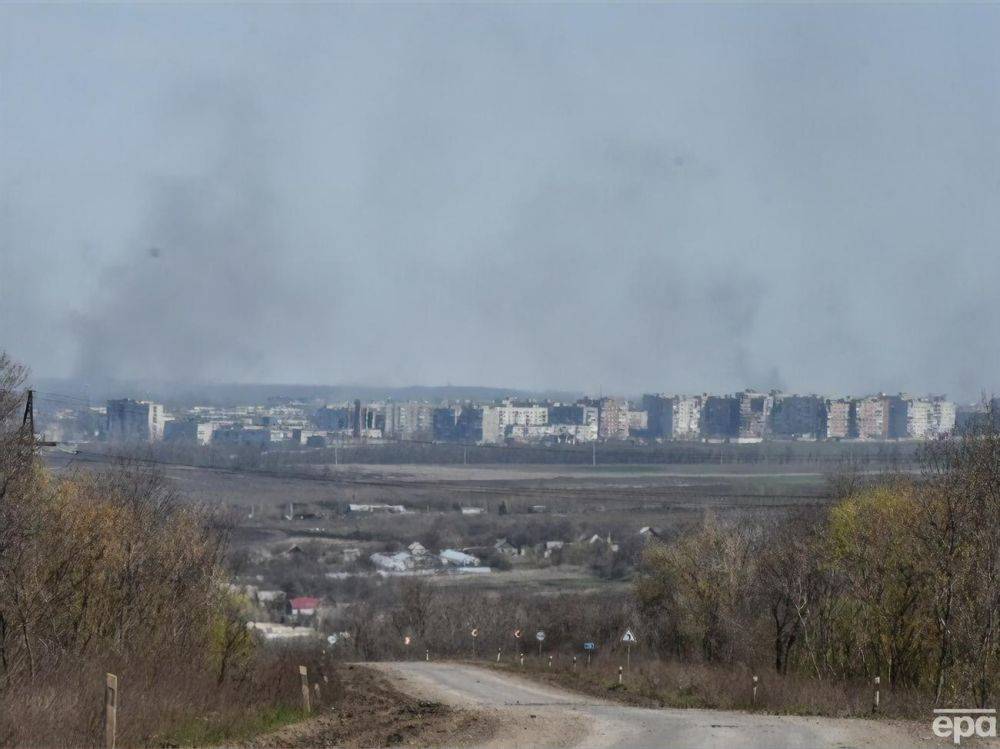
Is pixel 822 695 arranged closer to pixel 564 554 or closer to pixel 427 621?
pixel 427 621

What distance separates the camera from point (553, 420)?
17188 cm

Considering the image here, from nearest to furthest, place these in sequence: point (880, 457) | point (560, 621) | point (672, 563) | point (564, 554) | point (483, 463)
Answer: point (672, 563) < point (560, 621) < point (880, 457) < point (564, 554) < point (483, 463)

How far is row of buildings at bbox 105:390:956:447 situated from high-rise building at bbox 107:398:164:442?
126mm

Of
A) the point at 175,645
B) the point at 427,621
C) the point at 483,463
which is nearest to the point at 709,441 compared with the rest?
the point at 483,463

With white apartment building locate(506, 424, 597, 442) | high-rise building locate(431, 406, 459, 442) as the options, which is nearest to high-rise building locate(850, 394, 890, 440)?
white apartment building locate(506, 424, 597, 442)

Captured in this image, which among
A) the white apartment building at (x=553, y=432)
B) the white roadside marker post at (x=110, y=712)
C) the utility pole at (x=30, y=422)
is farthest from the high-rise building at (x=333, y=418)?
the white roadside marker post at (x=110, y=712)

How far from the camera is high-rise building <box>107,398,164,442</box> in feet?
366

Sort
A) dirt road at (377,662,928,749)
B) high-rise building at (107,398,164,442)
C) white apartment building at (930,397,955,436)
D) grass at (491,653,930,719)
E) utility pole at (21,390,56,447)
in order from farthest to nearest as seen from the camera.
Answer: high-rise building at (107,398,164,442)
white apartment building at (930,397,955,436)
utility pole at (21,390,56,447)
grass at (491,653,930,719)
dirt road at (377,662,928,749)

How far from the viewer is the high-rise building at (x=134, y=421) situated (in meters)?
112

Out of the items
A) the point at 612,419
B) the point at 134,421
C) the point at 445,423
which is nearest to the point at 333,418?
the point at 445,423

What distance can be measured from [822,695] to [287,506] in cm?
7324

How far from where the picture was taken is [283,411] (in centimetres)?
17200

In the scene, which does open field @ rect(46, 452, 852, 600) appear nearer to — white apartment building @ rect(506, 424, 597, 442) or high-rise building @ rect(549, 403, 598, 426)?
white apartment building @ rect(506, 424, 597, 442)

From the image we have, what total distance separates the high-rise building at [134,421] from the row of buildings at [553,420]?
13 centimetres
